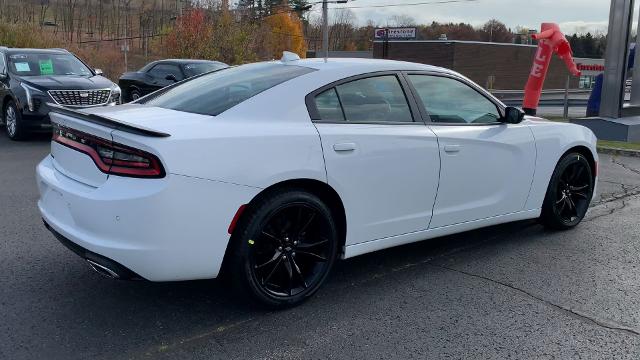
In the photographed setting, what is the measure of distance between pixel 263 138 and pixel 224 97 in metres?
0.61

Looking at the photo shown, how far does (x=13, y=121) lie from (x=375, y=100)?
910cm

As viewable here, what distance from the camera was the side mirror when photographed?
4.65 meters

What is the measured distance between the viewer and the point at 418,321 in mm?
3490

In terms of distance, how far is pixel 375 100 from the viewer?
3.99 meters

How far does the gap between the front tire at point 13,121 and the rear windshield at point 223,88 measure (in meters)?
7.39

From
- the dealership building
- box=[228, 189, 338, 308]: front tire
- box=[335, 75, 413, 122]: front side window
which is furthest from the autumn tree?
box=[228, 189, 338, 308]: front tire

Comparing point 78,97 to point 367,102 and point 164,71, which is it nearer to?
point 164,71

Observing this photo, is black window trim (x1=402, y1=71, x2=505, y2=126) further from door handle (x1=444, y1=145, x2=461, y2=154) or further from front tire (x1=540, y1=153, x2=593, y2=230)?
front tire (x1=540, y1=153, x2=593, y2=230)

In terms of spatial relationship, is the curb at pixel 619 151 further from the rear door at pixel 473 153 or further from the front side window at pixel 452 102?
the front side window at pixel 452 102

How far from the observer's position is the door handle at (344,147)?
141 inches

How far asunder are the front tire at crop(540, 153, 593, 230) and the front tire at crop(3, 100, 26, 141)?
924 cm

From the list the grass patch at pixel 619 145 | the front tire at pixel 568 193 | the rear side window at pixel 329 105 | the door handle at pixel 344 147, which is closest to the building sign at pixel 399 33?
the grass patch at pixel 619 145

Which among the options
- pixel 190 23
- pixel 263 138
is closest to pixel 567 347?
pixel 263 138

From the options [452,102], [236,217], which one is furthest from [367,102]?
[236,217]
